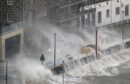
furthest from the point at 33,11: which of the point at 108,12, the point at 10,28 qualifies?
the point at 108,12

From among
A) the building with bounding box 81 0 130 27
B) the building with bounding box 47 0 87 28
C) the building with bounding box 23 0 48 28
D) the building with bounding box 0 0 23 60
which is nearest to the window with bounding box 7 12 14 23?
the building with bounding box 0 0 23 60

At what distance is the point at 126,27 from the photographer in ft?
257

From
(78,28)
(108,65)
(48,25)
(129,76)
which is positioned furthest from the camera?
(78,28)

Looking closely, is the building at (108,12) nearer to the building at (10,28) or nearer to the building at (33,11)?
the building at (33,11)

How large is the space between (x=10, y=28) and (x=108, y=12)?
1850 centimetres

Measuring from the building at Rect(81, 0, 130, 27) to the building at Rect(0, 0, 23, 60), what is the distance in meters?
12.3

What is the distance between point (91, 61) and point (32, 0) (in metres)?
8.92

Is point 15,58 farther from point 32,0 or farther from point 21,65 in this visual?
point 32,0

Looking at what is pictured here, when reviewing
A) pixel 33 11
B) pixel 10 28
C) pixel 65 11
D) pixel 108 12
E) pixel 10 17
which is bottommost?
pixel 10 28

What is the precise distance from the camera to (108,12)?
77.2 metres

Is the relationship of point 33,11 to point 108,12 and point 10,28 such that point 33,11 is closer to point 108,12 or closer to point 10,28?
point 10,28

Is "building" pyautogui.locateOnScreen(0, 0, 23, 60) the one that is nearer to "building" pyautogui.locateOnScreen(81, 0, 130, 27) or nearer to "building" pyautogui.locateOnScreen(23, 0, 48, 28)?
"building" pyautogui.locateOnScreen(23, 0, 48, 28)

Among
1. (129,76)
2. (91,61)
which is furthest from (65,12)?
(129,76)

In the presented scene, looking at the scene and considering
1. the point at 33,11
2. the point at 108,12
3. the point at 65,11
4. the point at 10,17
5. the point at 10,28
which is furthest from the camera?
the point at 108,12
